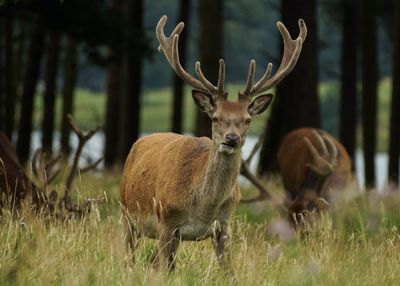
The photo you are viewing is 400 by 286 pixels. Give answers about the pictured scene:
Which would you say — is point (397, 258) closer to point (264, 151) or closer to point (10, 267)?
point (10, 267)

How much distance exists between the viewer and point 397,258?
321 inches

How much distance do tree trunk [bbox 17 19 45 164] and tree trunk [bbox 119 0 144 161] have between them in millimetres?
2029

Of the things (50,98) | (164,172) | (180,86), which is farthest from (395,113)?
(164,172)

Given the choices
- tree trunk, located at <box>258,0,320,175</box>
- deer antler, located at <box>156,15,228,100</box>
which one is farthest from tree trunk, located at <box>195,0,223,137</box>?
deer antler, located at <box>156,15,228,100</box>

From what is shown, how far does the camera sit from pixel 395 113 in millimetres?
17047

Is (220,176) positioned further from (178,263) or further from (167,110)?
(167,110)

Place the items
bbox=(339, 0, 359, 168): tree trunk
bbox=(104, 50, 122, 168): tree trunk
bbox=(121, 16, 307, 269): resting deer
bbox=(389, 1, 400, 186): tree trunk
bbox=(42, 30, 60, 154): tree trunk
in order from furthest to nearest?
1. bbox=(104, 50, 122, 168): tree trunk
2. bbox=(42, 30, 60, 154): tree trunk
3. bbox=(339, 0, 359, 168): tree trunk
4. bbox=(389, 1, 400, 186): tree trunk
5. bbox=(121, 16, 307, 269): resting deer

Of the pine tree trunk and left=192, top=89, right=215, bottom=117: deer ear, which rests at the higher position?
left=192, top=89, right=215, bottom=117: deer ear

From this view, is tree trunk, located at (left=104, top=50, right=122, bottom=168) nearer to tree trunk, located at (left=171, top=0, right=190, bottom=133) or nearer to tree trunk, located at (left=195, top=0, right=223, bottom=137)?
tree trunk, located at (left=171, top=0, right=190, bottom=133)

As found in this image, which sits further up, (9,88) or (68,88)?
(9,88)

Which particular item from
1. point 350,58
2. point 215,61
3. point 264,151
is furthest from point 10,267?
point 350,58

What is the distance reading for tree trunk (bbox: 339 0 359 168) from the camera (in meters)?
22.1

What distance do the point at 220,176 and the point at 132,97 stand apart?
1377 centimetres

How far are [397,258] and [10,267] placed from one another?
312 centimetres
